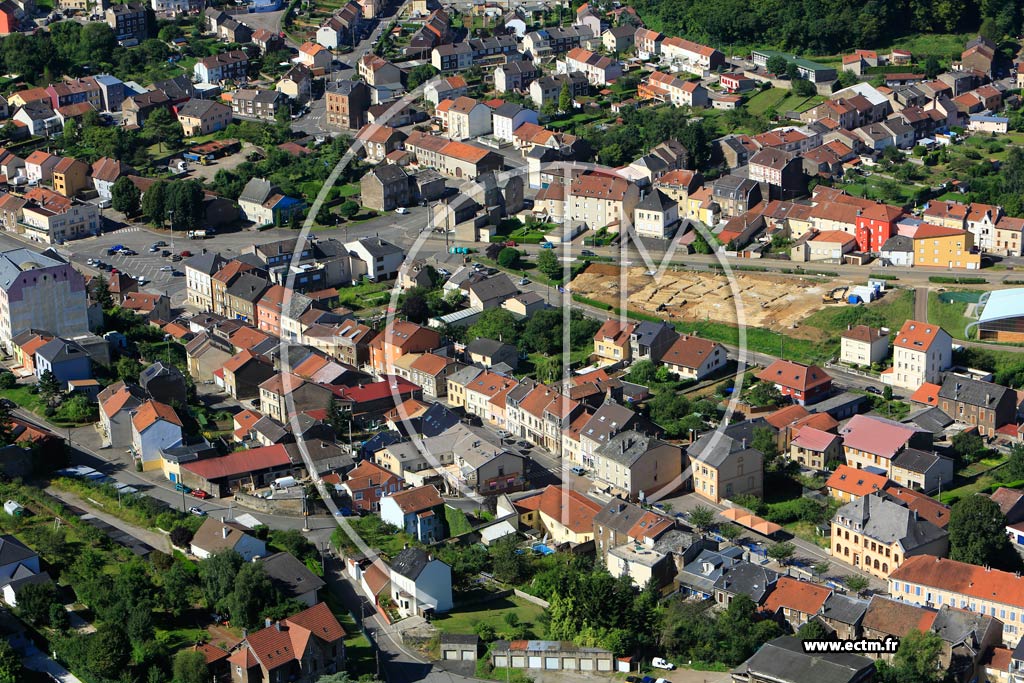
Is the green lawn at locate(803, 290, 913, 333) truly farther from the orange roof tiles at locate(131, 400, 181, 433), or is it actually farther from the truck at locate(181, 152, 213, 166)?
the truck at locate(181, 152, 213, 166)

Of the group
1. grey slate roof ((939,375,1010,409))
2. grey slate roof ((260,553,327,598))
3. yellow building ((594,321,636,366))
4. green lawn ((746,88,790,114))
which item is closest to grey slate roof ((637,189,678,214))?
yellow building ((594,321,636,366))

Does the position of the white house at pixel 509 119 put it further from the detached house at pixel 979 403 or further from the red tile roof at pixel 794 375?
the detached house at pixel 979 403

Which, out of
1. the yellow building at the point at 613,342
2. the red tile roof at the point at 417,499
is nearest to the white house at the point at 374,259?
the yellow building at the point at 613,342

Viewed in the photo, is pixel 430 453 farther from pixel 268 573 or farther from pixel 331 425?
pixel 268 573

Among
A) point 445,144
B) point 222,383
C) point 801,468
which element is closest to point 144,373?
point 222,383

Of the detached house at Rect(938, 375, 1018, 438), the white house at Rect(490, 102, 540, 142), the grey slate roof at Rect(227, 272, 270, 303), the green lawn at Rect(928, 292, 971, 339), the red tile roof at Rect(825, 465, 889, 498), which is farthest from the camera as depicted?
the white house at Rect(490, 102, 540, 142)
